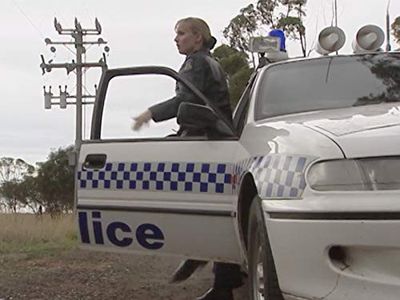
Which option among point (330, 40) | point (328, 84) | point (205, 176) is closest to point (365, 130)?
point (205, 176)

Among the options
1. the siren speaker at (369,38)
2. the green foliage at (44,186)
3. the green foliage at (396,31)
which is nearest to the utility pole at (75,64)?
the green foliage at (44,186)

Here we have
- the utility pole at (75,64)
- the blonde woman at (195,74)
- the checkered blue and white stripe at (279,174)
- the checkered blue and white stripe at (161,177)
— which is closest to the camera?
the checkered blue and white stripe at (279,174)

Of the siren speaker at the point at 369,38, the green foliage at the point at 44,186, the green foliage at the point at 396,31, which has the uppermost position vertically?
the green foliage at the point at 396,31

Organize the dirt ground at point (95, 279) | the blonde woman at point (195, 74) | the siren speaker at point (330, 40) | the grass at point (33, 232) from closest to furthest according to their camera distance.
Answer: the blonde woman at point (195, 74), the siren speaker at point (330, 40), the dirt ground at point (95, 279), the grass at point (33, 232)

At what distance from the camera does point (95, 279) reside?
23.6 feet

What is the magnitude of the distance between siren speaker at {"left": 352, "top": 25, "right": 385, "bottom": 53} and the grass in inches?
236

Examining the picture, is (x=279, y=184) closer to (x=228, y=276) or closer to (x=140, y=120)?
(x=140, y=120)

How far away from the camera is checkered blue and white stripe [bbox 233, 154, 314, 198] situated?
3352mm

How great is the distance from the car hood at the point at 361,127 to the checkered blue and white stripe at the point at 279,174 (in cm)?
19

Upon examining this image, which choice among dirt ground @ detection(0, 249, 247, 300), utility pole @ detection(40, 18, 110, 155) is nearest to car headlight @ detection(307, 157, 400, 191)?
dirt ground @ detection(0, 249, 247, 300)

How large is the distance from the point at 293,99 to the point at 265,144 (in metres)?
0.86

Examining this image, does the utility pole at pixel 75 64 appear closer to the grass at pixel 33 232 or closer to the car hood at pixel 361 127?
the grass at pixel 33 232

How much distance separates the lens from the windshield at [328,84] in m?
4.59

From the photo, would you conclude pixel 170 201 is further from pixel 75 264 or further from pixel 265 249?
pixel 75 264
